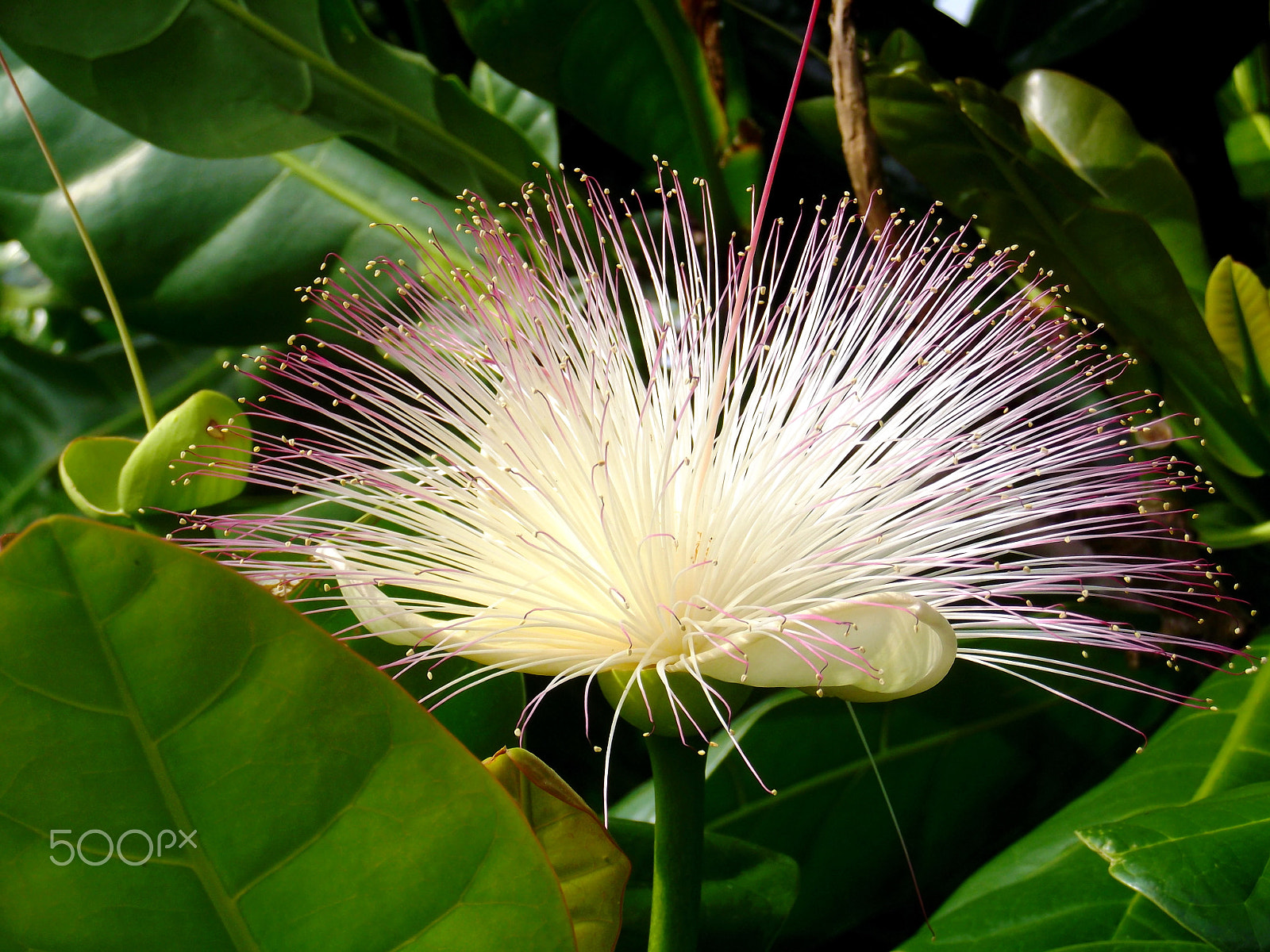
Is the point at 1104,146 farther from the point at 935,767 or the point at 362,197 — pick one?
the point at 362,197

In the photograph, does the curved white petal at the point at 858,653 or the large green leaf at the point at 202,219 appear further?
the large green leaf at the point at 202,219

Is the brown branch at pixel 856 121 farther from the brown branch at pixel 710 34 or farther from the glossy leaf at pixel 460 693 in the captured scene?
the glossy leaf at pixel 460 693

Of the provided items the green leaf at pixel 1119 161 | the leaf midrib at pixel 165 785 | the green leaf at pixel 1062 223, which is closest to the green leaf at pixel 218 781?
the leaf midrib at pixel 165 785

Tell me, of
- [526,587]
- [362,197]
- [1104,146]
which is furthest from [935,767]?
[362,197]

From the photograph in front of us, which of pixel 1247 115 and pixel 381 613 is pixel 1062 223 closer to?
pixel 1247 115

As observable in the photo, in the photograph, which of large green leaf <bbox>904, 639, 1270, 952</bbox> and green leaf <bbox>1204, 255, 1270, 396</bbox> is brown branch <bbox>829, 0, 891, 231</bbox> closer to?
green leaf <bbox>1204, 255, 1270, 396</bbox>

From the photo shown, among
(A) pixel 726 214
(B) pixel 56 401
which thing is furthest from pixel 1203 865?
(B) pixel 56 401
